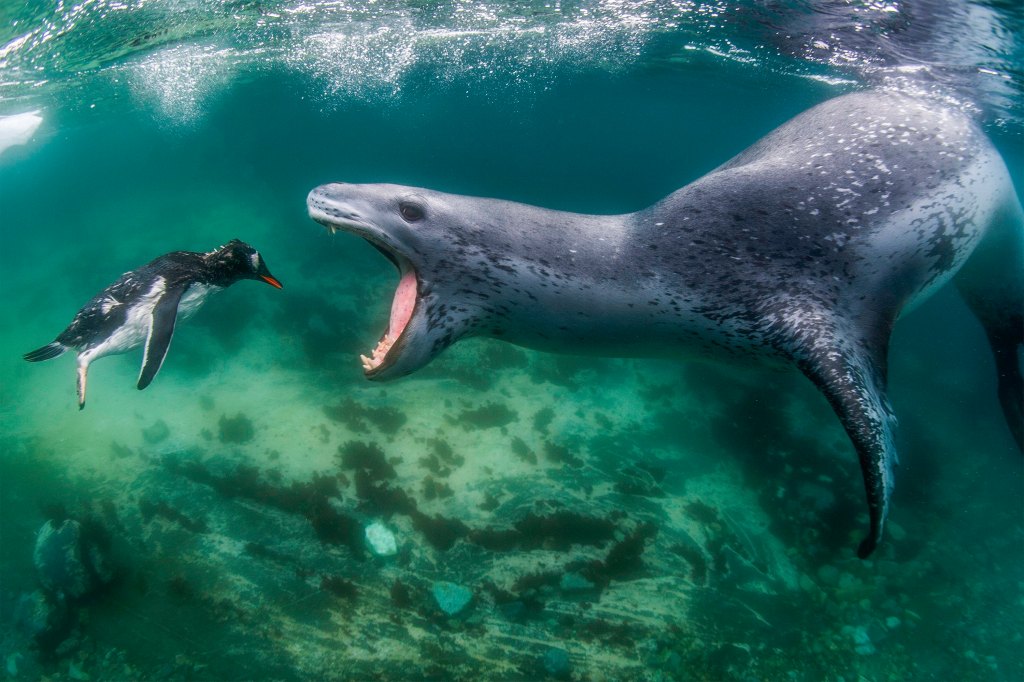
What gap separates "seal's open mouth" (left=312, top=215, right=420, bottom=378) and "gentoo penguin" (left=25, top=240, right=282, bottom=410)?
7.70ft

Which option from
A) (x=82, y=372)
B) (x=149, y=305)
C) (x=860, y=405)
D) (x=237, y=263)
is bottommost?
(x=82, y=372)

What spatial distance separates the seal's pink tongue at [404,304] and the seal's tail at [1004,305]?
5.16 meters

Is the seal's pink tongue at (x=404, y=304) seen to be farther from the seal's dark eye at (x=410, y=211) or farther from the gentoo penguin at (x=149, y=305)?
the gentoo penguin at (x=149, y=305)

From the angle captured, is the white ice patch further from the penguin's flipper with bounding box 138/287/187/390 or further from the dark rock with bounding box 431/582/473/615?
the dark rock with bounding box 431/582/473/615

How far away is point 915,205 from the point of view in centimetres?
309

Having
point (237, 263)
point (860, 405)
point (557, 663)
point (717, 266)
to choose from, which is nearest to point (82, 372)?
point (237, 263)

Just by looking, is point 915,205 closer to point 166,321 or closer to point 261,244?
point 166,321

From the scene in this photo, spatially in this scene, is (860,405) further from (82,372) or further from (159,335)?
(82,372)

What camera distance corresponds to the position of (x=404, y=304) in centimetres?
292

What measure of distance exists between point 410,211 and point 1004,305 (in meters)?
6.32

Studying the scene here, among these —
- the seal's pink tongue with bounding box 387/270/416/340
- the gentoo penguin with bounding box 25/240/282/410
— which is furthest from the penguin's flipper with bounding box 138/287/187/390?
the seal's pink tongue with bounding box 387/270/416/340

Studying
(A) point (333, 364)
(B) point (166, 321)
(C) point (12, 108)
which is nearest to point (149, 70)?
(C) point (12, 108)

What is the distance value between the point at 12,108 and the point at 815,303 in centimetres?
2472

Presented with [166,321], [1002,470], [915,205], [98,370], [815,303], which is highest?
[915,205]
